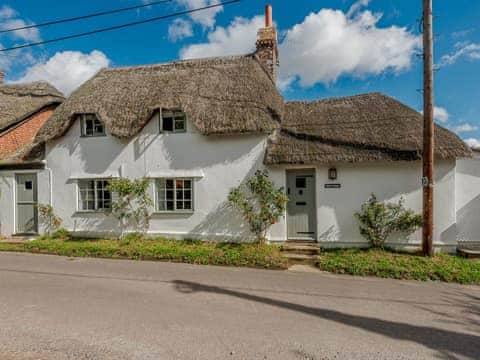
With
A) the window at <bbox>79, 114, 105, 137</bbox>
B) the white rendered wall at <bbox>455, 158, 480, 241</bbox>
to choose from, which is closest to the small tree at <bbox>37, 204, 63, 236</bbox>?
the window at <bbox>79, 114, 105, 137</bbox>

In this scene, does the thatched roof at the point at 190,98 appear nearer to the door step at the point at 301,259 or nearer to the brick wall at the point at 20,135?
the brick wall at the point at 20,135

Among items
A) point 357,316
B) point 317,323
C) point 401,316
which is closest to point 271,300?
point 317,323

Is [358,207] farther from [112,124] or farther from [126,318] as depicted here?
[112,124]

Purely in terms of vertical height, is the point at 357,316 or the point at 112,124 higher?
the point at 112,124

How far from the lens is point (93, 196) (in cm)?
1134

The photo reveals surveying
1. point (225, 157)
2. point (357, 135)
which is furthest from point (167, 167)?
point (357, 135)

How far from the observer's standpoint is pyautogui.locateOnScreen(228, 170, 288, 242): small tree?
945cm

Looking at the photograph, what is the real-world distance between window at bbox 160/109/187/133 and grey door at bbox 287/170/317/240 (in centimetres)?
452

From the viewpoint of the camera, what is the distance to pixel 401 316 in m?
4.85

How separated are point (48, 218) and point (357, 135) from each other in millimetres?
12421

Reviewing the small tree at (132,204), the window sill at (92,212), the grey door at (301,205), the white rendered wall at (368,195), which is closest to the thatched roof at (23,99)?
the window sill at (92,212)

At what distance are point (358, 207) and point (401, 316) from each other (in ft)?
15.8

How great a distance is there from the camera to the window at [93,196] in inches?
440

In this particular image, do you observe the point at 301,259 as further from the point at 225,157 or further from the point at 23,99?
the point at 23,99
